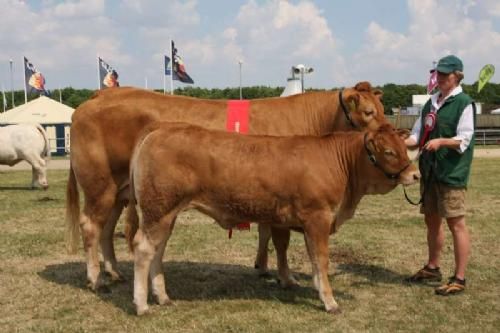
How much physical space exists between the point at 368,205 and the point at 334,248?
4125mm

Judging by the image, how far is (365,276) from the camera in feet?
22.1

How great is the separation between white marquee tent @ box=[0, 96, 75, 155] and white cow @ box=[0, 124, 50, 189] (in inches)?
750

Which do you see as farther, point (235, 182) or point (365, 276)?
point (365, 276)

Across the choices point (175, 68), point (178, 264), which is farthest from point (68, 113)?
point (178, 264)

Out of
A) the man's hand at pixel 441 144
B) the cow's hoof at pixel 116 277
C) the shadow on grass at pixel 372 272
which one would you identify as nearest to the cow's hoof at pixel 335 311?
the shadow on grass at pixel 372 272

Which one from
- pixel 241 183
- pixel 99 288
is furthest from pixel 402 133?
pixel 99 288

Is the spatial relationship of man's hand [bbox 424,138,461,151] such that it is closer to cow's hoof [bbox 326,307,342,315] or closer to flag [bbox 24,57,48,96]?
cow's hoof [bbox 326,307,342,315]

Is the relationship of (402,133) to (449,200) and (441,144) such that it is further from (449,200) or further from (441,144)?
(449,200)

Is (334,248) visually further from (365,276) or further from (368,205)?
(368,205)

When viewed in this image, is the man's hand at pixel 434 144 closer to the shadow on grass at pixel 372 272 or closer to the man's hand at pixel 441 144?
the man's hand at pixel 441 144

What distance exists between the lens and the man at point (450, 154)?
5802mm

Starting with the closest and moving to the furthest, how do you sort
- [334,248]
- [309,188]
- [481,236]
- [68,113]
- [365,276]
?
[309,188] < [365,276] < [334,248] < [481,236] < [68,113]

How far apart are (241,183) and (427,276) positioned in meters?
2.53

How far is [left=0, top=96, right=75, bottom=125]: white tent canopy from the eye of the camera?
35.1 meters
